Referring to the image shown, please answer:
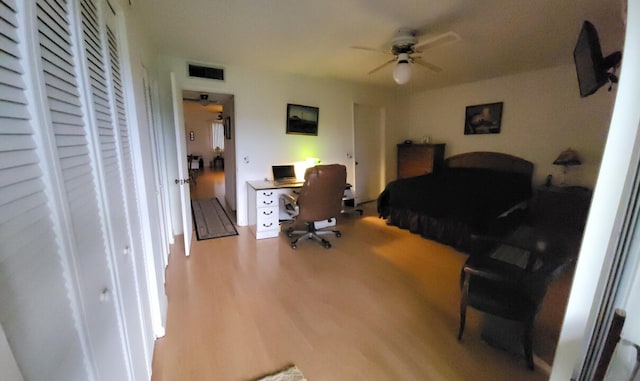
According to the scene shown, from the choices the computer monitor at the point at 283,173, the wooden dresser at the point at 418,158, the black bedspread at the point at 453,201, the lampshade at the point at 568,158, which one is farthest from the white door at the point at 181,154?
the lampshade at the point at 568,158

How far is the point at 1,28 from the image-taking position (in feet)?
1.38

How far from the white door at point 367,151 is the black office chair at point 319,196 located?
2.02m

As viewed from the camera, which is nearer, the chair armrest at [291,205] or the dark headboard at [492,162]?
the chair armrest at [291,205]

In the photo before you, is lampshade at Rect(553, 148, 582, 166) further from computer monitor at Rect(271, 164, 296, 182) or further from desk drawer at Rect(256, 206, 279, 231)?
desk drawer at Rect(256, 206, 279, 231)

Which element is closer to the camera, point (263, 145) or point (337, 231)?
point (337, 231)

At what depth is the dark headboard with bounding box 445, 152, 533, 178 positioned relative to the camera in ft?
13.3

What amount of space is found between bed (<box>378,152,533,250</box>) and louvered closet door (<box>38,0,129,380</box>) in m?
3.15

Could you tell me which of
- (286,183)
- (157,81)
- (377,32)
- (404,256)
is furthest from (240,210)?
(377,32)

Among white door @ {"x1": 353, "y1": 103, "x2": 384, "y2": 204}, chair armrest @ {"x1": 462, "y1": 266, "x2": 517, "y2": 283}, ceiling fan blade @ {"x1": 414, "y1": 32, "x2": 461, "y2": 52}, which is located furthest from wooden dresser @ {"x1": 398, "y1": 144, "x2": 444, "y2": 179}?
chair armrest @ {"x1": 462, "y1": 266, "x2": 517, "y2": 283}

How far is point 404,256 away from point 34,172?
3047 mm

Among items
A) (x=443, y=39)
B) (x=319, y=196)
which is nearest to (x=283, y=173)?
(x=319, y=196)

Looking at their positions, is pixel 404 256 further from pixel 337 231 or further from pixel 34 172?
pixel 34 172

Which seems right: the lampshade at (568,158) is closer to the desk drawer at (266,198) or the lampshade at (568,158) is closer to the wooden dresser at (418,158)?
the wooden dresser at (418,158)

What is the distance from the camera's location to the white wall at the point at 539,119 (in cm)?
343
